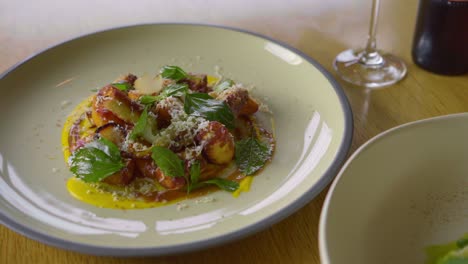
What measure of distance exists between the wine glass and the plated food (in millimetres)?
315

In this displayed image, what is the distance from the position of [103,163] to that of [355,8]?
3.36 feet

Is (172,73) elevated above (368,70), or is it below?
above

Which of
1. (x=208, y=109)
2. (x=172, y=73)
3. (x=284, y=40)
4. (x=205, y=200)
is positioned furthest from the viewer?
(x=284, y=40)

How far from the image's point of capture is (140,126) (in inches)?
36.1

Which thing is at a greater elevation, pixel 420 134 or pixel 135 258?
pixel 420 134

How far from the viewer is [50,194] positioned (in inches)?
34.5

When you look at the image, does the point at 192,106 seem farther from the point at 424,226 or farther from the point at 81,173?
the point at 424,226

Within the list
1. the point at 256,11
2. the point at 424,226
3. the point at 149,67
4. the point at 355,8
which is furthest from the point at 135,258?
the point at 355,8

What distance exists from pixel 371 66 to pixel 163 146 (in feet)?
2.03

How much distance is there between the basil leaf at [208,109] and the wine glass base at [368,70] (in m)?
0.39

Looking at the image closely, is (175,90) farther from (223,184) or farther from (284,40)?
(284,40)

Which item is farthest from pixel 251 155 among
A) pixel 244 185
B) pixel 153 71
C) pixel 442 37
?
pixel 442 37

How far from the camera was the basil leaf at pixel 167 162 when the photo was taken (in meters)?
0.87

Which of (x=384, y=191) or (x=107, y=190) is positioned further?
(x=107, y=190)
